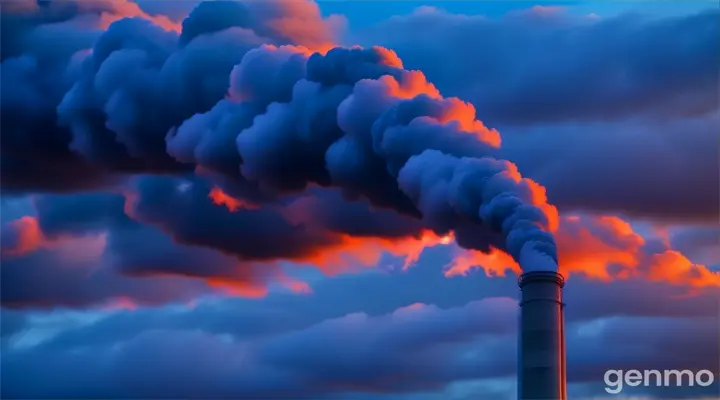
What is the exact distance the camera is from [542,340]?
3278cm

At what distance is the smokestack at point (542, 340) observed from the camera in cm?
3262

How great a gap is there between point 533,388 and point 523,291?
10.8 feet

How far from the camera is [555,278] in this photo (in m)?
33.2

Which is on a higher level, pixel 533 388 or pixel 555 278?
pixel 555 278

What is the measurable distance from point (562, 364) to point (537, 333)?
1542mm

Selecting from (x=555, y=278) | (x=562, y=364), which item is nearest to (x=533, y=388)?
(x=562, y=364)

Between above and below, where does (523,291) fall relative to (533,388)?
above

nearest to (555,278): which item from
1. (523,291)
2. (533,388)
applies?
(523,291)

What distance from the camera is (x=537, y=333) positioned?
1293 inches

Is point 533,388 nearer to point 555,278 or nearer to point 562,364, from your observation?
Answer: point 562,364

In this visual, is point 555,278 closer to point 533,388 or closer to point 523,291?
point 523,291

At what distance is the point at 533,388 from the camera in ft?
107

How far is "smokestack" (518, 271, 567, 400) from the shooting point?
3262 cm

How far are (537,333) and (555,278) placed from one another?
196 centimetres
